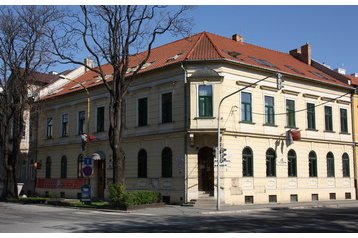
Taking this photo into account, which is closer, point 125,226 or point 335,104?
point 125,226

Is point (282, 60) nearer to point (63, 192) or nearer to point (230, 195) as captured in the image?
point (230, 195)

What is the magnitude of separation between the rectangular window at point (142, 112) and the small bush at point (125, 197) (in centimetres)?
770

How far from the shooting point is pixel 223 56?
101 ft

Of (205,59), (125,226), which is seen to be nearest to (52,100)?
(205,59)

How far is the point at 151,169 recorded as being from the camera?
32500 mm

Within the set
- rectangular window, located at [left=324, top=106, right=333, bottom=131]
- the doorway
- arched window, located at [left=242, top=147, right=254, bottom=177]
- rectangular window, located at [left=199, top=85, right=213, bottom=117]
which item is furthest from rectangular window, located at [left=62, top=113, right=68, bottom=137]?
rectangular window, located at [left=324, top=106, right=333, bottom=131]

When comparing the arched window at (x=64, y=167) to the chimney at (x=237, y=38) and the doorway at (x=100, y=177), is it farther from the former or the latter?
the chimney at (x=237, y=38)

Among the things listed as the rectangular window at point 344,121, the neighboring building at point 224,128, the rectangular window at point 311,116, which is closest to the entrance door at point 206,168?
the neighboring building at point 224,128

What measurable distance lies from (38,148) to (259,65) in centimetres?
2416

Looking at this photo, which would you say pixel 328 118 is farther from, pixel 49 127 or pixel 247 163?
pixel 49 127

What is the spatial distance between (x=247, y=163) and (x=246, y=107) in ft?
12.4

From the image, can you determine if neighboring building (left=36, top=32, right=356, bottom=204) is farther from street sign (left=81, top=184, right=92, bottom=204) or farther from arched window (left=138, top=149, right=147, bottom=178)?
street sign (left=81, top=184, right=92, bottom=204)

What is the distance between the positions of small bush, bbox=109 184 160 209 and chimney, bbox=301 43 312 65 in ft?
74.2

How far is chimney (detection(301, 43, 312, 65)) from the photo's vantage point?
4278cm
